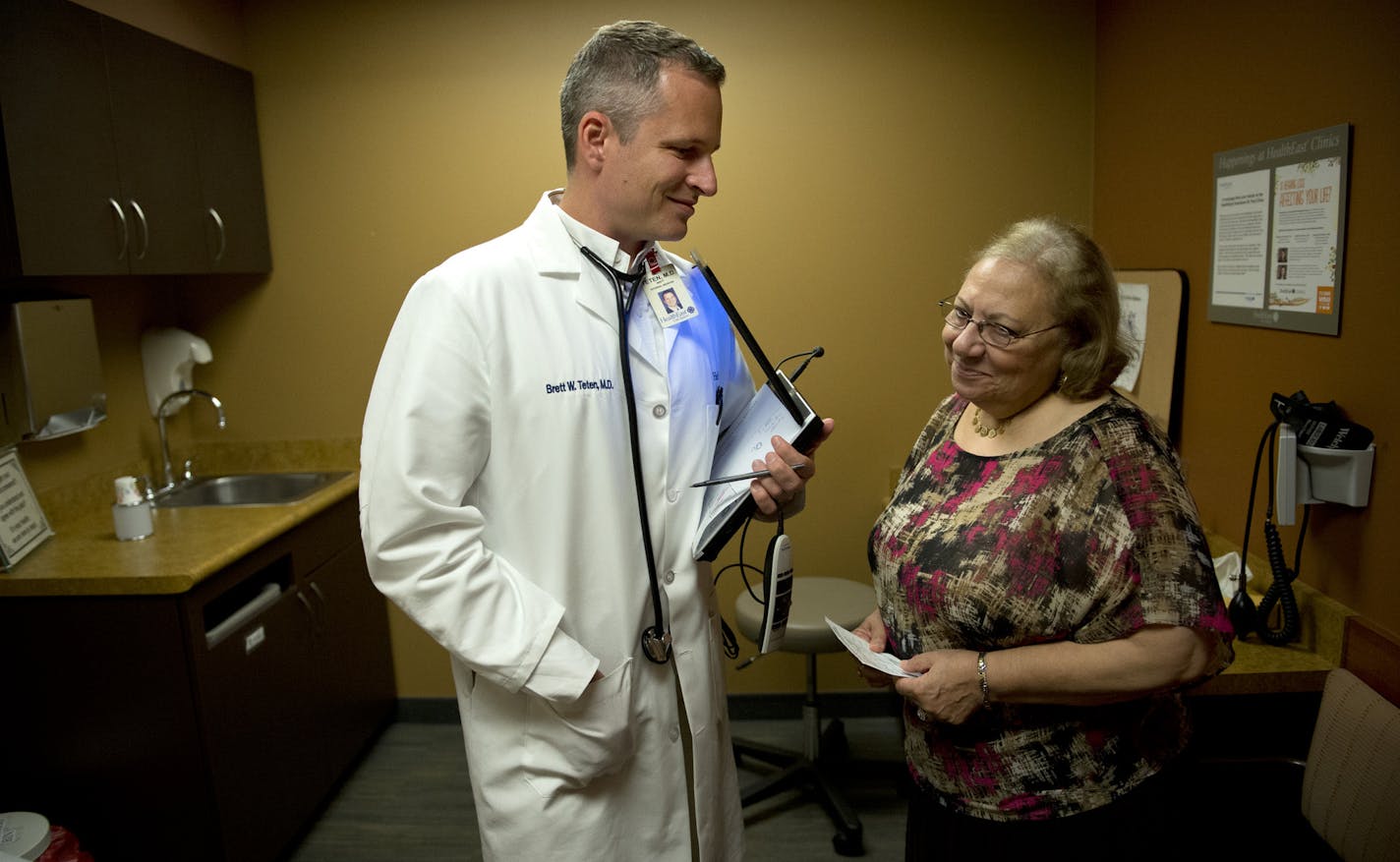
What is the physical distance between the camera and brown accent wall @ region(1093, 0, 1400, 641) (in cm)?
174

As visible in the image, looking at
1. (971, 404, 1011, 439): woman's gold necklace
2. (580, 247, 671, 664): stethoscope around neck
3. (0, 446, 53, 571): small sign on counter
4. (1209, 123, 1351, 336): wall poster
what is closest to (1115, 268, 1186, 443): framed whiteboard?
(1209, 123, 1351, 336): wall poster

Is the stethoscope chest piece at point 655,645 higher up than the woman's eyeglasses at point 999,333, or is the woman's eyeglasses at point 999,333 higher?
the woman's eyeglasses at point 999,333

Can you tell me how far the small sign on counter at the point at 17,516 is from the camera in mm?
2262

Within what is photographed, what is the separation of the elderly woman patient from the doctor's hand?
0.19 m

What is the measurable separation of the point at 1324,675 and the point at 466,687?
1621 millimetres

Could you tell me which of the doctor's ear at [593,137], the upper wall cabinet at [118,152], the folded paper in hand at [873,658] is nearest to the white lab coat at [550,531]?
the doctor's ear at [593,137]

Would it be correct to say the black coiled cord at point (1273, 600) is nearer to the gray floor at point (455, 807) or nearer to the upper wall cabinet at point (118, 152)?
the gray floor at point (455, 807)

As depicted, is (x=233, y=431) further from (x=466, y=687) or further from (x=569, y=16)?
(x=466, y=687)

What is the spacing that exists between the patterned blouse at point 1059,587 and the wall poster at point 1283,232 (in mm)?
861

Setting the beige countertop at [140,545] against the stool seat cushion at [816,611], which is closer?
the beige countertop at [140,545]

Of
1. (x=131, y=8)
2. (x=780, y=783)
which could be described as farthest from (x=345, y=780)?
(x=131, y=8)

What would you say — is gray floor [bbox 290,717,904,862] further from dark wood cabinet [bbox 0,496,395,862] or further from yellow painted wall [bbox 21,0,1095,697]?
yellow painted wall [bbox 21,0,1095,697]

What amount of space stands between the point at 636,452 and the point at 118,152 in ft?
6.23

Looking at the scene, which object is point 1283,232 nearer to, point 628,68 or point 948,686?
point 948,686
